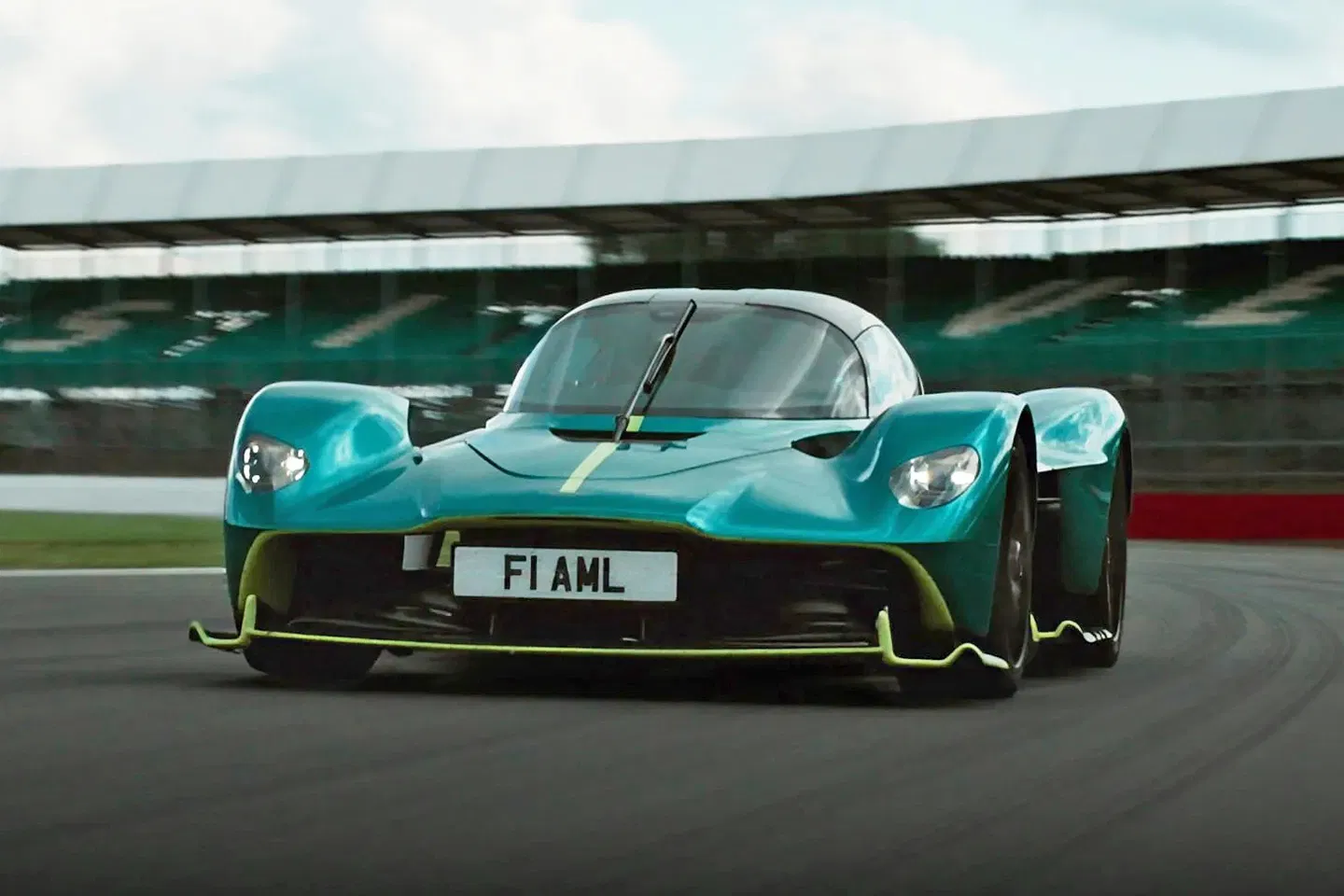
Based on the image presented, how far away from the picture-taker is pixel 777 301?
20.7ft

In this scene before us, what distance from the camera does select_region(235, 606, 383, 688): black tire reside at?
551 cm

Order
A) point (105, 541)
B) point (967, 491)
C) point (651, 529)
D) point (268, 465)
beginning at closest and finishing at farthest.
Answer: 1. point (651, 529)
2. point (967, 491)
3. point (268, 465)
4. point (105, 541)

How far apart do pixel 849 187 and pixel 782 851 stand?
2814 centimetres

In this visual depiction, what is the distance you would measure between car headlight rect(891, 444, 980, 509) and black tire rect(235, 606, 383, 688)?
1388 mm

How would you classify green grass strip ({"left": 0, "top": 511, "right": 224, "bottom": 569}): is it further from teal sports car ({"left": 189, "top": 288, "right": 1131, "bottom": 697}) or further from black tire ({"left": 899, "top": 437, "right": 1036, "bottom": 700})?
black tire ({"left": 899, "top": 437, "right": 1036, "bottom": 700})

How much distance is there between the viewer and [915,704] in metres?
5.25

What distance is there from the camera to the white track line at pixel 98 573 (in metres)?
11.2

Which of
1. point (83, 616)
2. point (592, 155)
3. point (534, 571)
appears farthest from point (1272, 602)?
point (592, 155)

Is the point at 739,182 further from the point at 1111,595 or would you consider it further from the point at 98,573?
the point at 1111,595

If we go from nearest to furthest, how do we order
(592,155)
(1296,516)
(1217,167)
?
(1296,516)
(1217,167)
(592,155)

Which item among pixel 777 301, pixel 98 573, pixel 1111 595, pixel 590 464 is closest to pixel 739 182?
pixel 98 573

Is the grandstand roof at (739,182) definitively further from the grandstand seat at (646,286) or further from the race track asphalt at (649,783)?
the race track asphalt at (649,783)

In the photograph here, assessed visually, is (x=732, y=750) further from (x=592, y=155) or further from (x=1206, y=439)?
(x=592, y=155)

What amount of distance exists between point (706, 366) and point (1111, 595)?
5.64ft
